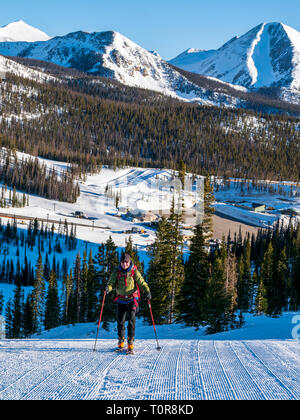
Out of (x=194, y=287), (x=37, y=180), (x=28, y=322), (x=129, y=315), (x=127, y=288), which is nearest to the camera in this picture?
(x=127, y=288)

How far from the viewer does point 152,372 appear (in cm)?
718

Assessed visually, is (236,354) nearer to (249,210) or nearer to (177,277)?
(177,277)

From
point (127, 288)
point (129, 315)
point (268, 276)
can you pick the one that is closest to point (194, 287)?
point (129, 315)

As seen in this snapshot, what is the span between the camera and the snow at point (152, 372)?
602 cm

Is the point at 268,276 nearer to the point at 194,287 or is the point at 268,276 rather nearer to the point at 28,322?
the point at 194,287

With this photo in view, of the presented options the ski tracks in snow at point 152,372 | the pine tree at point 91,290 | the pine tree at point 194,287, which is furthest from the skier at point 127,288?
the pine tree at point 91,290

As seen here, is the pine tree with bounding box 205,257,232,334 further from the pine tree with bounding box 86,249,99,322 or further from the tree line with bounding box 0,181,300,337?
the pine tree with bounding box 86,249,99,322

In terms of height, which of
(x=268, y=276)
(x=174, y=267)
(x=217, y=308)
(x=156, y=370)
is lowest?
(x=268, y=276)

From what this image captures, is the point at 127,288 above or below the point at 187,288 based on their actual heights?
above

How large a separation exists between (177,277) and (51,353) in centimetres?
2008

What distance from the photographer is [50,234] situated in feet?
362

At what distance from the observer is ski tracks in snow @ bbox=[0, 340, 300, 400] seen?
6.03 metres

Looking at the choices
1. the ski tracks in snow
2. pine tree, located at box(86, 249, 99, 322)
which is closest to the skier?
Answer: the ski tracks in snow

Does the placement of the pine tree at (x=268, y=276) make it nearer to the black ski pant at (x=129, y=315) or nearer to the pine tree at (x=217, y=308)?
the pine tree at (x=217, y=308)
